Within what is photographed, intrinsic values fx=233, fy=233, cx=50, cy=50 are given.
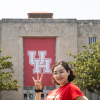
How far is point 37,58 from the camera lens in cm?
3053

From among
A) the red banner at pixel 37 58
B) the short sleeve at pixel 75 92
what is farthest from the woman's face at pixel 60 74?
the red banner at pixel 37 58

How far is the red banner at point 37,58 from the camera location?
30.6 metres

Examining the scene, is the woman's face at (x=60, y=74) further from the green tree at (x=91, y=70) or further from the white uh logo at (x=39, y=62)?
the white uh logo at (x=39, y=62)

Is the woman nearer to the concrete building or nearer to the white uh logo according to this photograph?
A: the concrete building

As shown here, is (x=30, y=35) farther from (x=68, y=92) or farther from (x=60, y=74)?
(x=68, y=92)

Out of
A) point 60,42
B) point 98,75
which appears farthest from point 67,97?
point 60,42

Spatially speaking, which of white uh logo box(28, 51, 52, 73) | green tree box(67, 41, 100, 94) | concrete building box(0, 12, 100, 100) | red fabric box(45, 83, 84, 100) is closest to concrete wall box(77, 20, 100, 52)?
concrete building box(0, 12, 100, 100)

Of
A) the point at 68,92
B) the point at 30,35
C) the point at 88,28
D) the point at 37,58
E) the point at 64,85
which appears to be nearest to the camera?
the point at 68,92

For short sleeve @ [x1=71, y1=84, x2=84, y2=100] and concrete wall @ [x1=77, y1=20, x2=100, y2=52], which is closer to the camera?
short sleeve @ [x1=71, y1=84, x2=84, y2=100]

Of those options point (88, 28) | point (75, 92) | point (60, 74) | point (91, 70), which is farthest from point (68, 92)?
point (88, 28)

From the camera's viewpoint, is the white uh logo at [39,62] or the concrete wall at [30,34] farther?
the white uh logo at [39,62]

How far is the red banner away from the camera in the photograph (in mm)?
30641

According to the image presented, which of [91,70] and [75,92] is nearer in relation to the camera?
[75,92]

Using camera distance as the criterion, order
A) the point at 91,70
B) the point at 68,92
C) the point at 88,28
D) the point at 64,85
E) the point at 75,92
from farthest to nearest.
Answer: the point at 88,28
the point at 91,70
the point at 64,85
the point at 68,92
the point at 75,92
